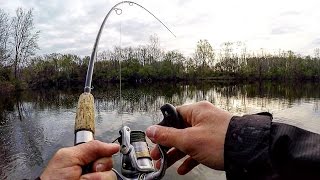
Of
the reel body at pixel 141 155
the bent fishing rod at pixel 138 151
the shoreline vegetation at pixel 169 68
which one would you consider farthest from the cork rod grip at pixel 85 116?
the shoreline vegetation at pixel 169 68

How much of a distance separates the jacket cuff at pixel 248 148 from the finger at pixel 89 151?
1.90ft

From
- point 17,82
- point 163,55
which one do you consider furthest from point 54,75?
point 163,55

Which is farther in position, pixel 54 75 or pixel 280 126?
pixel 54 75

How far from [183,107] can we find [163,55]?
94271mm

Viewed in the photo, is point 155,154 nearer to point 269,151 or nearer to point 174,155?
point 174,155

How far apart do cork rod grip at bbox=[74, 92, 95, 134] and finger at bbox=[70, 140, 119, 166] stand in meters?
0.36

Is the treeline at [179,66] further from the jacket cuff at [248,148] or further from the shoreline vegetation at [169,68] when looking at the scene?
the jacket cuff at [248,148]

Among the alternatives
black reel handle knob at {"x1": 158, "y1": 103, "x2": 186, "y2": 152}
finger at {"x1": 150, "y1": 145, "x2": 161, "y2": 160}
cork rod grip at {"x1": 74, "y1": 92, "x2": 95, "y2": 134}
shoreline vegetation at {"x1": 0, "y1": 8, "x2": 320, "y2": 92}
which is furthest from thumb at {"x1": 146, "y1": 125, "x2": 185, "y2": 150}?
shoreline vegetation at {"x1": 0, "y1": 8, "x2": 320, "y2": 92}

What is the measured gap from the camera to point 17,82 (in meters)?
51.1

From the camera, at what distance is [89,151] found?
4.79 feet

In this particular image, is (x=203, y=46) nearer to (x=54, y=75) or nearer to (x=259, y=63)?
(x=259, y=63)

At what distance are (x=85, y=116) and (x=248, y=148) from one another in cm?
119

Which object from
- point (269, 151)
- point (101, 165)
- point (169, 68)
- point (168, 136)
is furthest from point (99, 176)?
point (169, 68)

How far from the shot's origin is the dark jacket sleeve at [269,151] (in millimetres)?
1033
